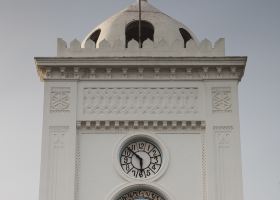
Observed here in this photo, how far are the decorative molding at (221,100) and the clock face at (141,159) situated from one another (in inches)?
80.1

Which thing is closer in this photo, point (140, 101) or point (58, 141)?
point (58, 141)

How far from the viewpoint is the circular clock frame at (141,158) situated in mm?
20469

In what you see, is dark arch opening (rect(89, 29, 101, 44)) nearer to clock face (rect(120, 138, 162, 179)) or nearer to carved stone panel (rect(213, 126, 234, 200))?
clock face (rect(120, 138, 162, 179))

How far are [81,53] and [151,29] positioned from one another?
2.71 meters

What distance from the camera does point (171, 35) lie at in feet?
73.7

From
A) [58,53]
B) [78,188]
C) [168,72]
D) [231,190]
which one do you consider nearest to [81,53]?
[58,53]

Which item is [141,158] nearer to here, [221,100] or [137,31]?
[221,100]

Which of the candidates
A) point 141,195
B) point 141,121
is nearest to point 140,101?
point 141,121

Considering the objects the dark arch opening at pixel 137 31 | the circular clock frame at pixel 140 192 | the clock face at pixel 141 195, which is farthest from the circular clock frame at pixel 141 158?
the dark arch opening at pixel 137 31

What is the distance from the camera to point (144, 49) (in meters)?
21.6

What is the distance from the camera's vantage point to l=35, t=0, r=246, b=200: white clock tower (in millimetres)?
20297

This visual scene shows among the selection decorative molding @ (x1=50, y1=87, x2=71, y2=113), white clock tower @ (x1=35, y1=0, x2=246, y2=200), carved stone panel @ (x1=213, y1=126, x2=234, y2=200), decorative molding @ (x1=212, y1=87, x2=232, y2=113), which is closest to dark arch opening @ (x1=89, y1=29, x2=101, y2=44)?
white clock tower @ (x1=35, y1=0, x2=246, y2=200)

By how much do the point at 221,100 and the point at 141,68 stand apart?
7.98 ft

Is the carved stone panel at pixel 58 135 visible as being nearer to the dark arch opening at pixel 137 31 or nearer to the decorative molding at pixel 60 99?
the decorative molding at pixel 60 99
